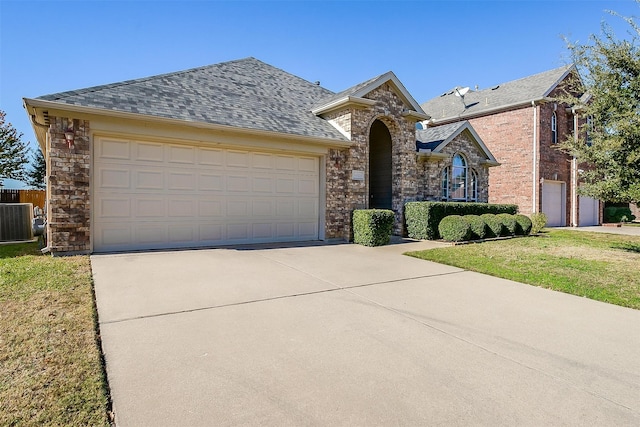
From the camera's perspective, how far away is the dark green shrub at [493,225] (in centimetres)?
1169

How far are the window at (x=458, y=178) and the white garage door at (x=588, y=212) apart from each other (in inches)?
430

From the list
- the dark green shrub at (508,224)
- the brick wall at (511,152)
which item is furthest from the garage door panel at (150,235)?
the brick wall at (511,152)

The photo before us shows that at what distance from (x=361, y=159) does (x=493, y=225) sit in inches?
208

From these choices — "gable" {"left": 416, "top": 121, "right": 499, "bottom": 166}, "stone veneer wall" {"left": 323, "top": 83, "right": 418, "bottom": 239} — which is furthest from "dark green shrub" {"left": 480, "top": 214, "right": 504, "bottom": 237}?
"gable" {"left": 416, "top": 121, "right": 499, "bottom": 166}

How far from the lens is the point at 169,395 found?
93.9 inches

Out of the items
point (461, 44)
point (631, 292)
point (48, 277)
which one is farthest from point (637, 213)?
point (48, 277)

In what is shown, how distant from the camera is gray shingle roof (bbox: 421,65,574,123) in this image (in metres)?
18.1

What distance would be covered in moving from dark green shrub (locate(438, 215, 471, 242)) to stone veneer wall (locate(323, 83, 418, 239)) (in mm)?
1770

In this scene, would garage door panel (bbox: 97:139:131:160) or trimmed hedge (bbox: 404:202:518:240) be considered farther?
trimmed hedge (bbox: 404:202:518:240)

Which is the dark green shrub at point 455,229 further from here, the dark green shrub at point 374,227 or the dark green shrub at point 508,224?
the dark green shrub at point 508,224

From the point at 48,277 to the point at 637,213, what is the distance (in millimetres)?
37714

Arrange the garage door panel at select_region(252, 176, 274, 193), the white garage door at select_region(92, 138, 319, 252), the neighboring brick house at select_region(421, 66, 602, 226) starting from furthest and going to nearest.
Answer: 1. the neighboring brick house at select_region(421, 66, 602, 226)
2. the garage door panel at select_region(252, 176, 274, 193)
3. the white garage door at select_region(92, 138, 319, 252)

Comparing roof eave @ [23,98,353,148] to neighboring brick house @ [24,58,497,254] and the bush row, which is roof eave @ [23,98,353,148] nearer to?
neighboring brick house @ [24,58,497,254]

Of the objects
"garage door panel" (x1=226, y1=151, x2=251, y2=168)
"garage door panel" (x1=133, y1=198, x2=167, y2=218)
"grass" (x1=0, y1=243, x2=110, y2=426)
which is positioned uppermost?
"garage door panel" (x1=226, y1=151, x2=251, y2=168)
